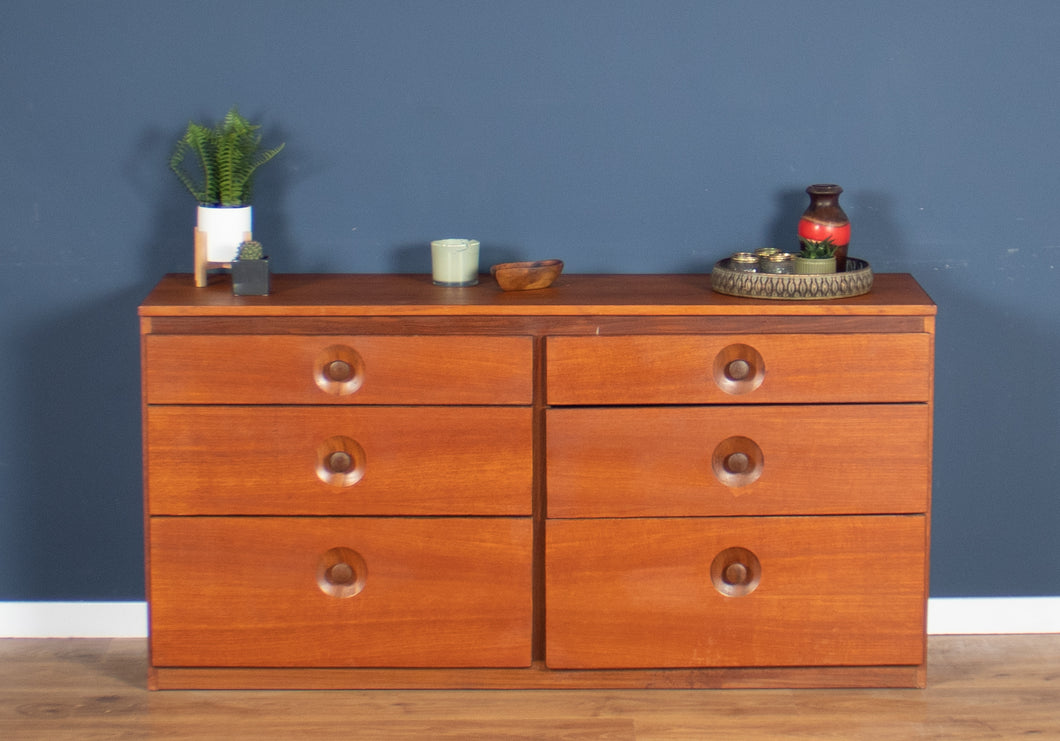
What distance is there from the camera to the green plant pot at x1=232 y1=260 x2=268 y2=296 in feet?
7.91

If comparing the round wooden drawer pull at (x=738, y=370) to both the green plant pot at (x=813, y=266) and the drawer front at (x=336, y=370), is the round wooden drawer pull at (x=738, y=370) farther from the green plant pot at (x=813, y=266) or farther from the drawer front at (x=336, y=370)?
the drawer front at (x=336, y=370)

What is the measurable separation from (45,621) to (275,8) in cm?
132

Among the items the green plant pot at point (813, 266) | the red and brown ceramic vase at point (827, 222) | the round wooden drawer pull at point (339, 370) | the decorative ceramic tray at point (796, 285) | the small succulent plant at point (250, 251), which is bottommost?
the round wooden drawer pull at point (339, 370)

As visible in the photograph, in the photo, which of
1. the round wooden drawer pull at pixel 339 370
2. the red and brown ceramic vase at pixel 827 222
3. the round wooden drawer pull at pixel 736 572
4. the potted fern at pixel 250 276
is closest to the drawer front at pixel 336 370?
the round wooden drawer pull at pixel 339 370

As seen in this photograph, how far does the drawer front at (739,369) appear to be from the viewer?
7.69 feet

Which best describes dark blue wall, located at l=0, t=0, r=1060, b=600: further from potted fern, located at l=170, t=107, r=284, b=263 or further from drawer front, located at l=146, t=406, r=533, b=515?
drawer front, located at l=146, t=406, r=533, b=515

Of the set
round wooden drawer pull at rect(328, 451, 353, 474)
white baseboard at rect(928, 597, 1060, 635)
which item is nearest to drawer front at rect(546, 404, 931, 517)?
round wooden drawer pull at rect(328, 451, 353, 474)

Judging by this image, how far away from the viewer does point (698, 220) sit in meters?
2.66

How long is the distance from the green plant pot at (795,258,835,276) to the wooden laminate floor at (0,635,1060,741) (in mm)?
765

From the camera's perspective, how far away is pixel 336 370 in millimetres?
2359

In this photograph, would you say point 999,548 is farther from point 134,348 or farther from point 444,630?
point 134,348

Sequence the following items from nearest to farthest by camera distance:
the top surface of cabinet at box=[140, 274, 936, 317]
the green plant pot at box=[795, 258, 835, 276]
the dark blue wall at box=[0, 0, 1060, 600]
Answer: the top surface of cabinet at box=[140, 274, 936, 317], the green plant pot at box=[795, 258, 835, 276], the dark blue wall at box=[0, 0, 1060, 600]

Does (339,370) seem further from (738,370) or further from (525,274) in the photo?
(738,370)

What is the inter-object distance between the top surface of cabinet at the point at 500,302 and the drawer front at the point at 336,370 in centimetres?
5
